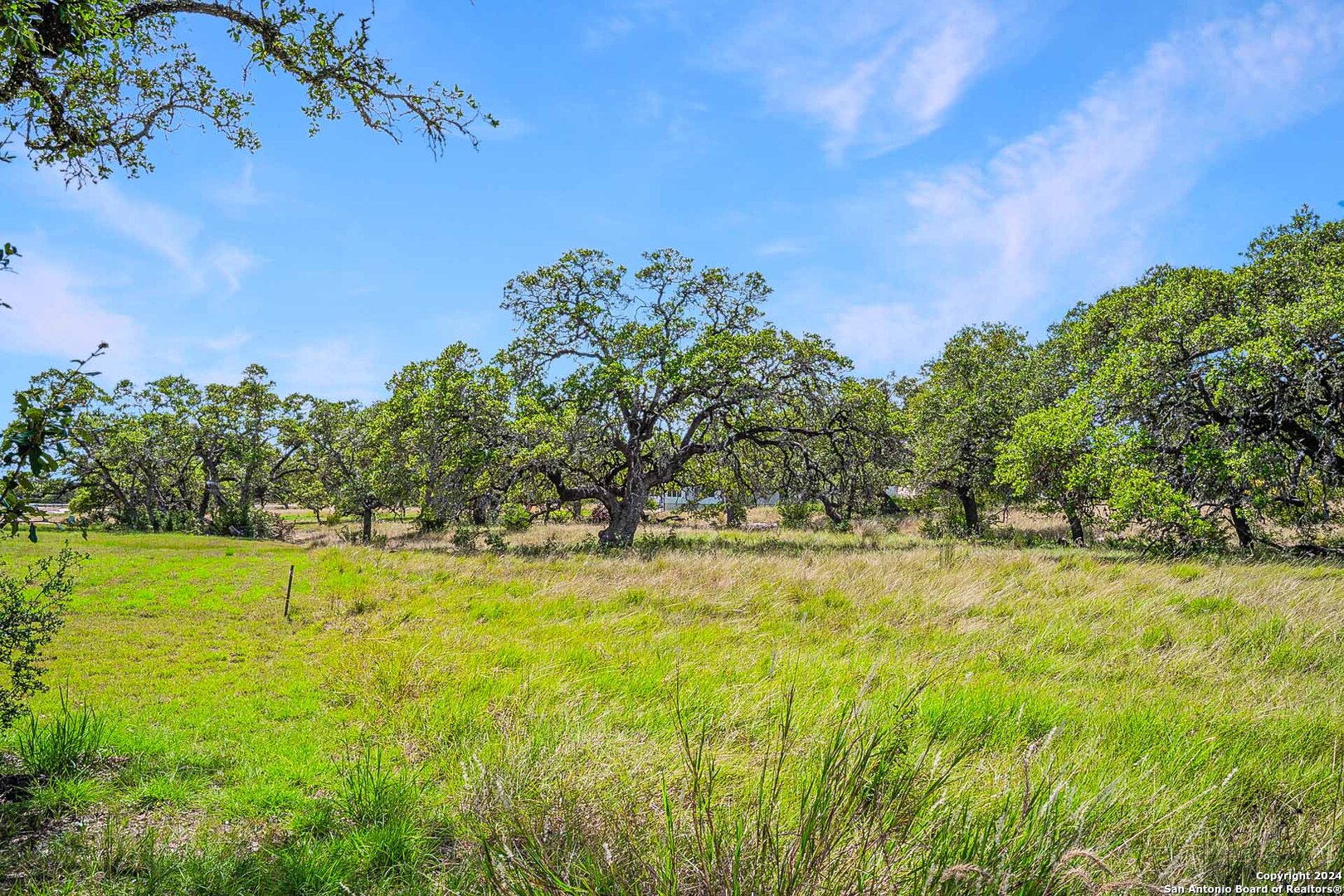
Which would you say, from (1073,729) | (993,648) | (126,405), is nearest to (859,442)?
(993,648)

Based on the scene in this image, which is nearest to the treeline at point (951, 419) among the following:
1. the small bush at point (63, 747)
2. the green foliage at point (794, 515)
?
the green foliage at point (794, 515)

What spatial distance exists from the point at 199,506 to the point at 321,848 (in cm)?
4893

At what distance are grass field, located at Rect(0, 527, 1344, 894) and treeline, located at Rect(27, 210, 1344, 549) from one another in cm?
405

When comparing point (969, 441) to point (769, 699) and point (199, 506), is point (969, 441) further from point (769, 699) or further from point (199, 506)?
point (199, 506)

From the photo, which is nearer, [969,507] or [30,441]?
[30,441]

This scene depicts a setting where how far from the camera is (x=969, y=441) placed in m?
23.1

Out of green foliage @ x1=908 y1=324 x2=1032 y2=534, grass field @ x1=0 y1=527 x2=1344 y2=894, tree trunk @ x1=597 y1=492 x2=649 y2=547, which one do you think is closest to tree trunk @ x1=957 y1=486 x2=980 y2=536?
green foliage @ x1=908 y1=324 x2=1032 y2=534

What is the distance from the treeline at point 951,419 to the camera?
43.7 ft

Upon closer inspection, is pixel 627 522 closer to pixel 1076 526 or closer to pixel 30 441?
pixel 1076 526

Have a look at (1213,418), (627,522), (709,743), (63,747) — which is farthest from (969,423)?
(63,747)

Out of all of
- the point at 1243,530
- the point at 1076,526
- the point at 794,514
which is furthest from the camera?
the point at 794,514

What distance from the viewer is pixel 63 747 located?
14.5ft

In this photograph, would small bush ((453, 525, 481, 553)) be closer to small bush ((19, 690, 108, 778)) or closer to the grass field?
the grass field

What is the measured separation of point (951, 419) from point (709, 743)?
22.4 meters
